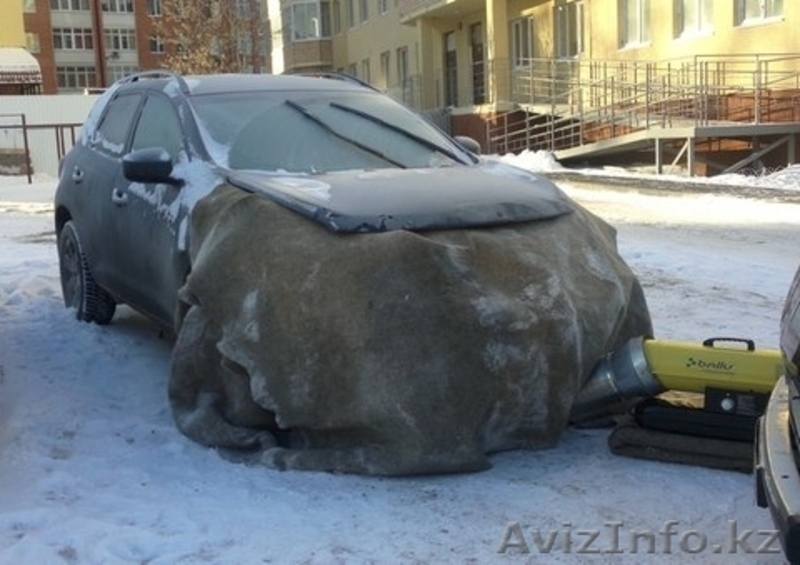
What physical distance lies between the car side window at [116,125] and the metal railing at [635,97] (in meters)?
14.3

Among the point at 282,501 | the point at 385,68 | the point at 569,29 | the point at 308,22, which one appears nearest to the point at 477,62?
the point at 569,29

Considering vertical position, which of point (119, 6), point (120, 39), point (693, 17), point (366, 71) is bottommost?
Answer: point (693, 17)

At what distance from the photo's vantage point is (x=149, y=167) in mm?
5160

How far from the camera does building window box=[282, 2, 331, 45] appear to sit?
46844 millimetres

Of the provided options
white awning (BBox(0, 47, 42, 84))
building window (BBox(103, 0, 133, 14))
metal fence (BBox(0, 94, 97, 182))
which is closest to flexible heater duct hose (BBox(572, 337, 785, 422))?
metal fence (BBox(0, 94, 97, 182))

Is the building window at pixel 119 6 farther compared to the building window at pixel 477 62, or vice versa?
Answer: the building window at pixel 119 6

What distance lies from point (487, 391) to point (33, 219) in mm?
13026

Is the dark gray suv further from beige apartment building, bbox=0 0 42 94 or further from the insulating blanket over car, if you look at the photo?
beige apartment building, bbox=0 0 42 94

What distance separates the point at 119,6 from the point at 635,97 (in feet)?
207

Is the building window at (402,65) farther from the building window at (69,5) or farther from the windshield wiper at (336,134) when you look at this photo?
the building window at (69,5)

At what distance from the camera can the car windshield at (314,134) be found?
5.35 m

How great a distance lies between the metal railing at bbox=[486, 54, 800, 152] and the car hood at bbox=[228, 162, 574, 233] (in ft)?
49.1

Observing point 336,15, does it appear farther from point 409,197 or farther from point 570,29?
point 409,197

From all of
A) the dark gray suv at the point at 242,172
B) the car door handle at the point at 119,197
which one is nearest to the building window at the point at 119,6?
the dark gray suv at the point at 242,172
